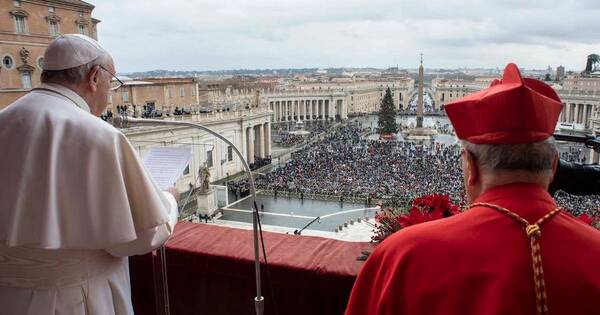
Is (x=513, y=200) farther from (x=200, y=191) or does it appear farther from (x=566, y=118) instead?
(x=566, y=118)

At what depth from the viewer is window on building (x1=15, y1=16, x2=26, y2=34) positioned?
36.2 ft

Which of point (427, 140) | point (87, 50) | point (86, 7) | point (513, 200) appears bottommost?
point (427, 140)

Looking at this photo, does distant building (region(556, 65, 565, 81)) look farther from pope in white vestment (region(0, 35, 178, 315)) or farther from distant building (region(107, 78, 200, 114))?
pope in white vestment (region(0, 35, 178, 315))

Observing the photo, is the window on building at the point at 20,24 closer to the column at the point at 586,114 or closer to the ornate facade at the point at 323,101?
the column at the point at 586,114

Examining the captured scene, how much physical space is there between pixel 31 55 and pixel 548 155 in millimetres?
12559

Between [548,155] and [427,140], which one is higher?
[548,155]

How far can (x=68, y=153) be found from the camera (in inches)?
53.1

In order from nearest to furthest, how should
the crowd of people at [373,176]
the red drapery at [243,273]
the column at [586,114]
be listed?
the red drapery at [243,273] < the crowd of people at [373,176] < the column at [586,114]

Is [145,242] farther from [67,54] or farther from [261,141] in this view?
[261,141]

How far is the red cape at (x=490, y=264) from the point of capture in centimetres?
94

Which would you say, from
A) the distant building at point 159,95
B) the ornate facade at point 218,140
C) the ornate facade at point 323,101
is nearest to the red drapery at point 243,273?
the ornate facade at point 218,140

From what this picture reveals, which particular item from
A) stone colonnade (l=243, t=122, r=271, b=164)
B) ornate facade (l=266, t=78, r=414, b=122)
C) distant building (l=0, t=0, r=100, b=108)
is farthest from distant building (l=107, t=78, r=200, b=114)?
ornate facade (l=266, t=78, r=414, b=122)

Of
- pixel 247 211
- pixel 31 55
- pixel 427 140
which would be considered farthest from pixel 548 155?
pixel 427 140

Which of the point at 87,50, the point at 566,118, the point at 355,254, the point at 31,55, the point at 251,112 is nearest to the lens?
the point at 87,50
